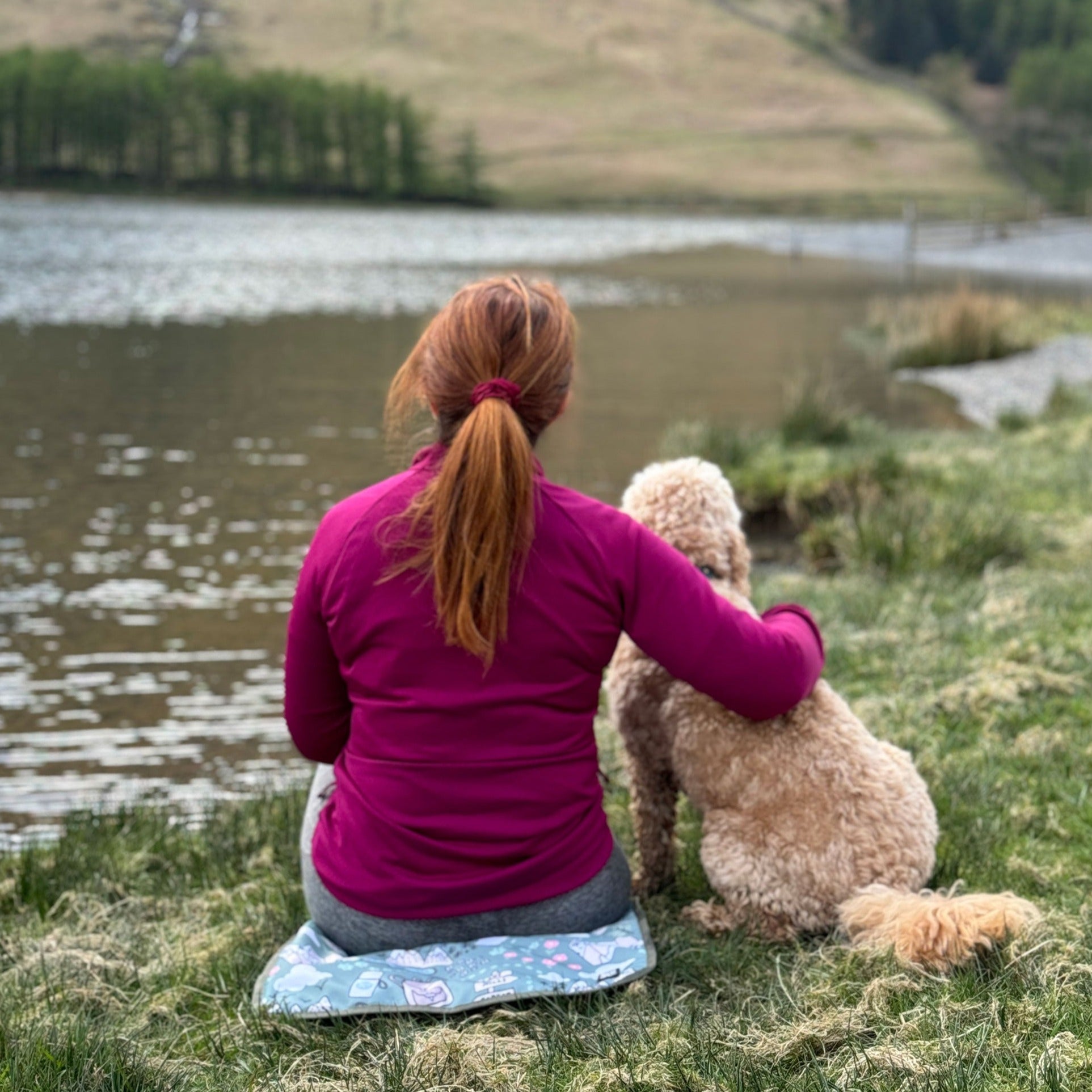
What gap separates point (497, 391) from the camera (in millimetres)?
2990

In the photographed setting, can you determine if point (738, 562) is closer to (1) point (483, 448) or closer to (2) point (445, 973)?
(1) point (483, 448)

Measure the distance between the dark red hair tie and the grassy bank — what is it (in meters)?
1.39

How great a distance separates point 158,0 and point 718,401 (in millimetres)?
146724

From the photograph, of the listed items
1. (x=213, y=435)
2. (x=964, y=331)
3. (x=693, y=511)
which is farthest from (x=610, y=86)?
(x=693, y=511)

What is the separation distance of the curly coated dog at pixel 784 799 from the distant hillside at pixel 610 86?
96.3 meters

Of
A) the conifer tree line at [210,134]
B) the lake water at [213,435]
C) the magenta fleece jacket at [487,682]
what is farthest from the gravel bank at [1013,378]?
the conifer tree line at [210,134]

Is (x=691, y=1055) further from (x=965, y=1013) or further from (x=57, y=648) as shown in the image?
(x=57, y=648)

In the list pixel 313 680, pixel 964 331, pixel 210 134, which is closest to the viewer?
pixel 313 680

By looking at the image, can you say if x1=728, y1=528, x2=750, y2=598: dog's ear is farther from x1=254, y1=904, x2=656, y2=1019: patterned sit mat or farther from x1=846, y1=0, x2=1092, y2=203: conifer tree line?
x1=846, y1=0, x2=1092, y2=203: conifer tree line

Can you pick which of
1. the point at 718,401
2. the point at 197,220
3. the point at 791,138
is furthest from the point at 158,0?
the point at 718,401

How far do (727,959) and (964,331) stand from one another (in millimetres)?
17649

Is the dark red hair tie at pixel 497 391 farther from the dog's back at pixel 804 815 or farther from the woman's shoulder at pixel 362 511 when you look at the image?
the dog's back at pixel 804 815

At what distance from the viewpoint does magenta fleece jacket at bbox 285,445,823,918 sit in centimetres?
313

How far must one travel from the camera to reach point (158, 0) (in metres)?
145
